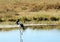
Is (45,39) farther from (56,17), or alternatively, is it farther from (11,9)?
(11,9)

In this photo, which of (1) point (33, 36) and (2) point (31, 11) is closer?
(1) point (33, 36)

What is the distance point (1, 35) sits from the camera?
21422 mm

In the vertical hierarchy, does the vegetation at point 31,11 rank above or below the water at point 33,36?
below

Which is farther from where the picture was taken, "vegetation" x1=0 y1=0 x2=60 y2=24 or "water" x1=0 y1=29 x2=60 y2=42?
"vegetation" x1=0 y1=0 x2=60 y2=24

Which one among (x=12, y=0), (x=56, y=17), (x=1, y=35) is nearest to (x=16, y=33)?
(x=1, y=35)

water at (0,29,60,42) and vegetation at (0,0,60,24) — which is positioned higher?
water at (0,29,60,42)

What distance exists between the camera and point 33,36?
831 inches

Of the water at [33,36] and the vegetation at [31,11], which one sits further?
the vegetation at [31,11]

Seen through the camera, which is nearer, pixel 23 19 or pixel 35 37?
pixel 35 37

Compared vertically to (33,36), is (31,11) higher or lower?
lower

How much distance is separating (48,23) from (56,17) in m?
2.62

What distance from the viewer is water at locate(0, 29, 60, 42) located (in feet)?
64.3

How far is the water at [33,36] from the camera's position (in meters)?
19.6

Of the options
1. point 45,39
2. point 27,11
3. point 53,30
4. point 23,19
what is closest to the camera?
point 45,39
